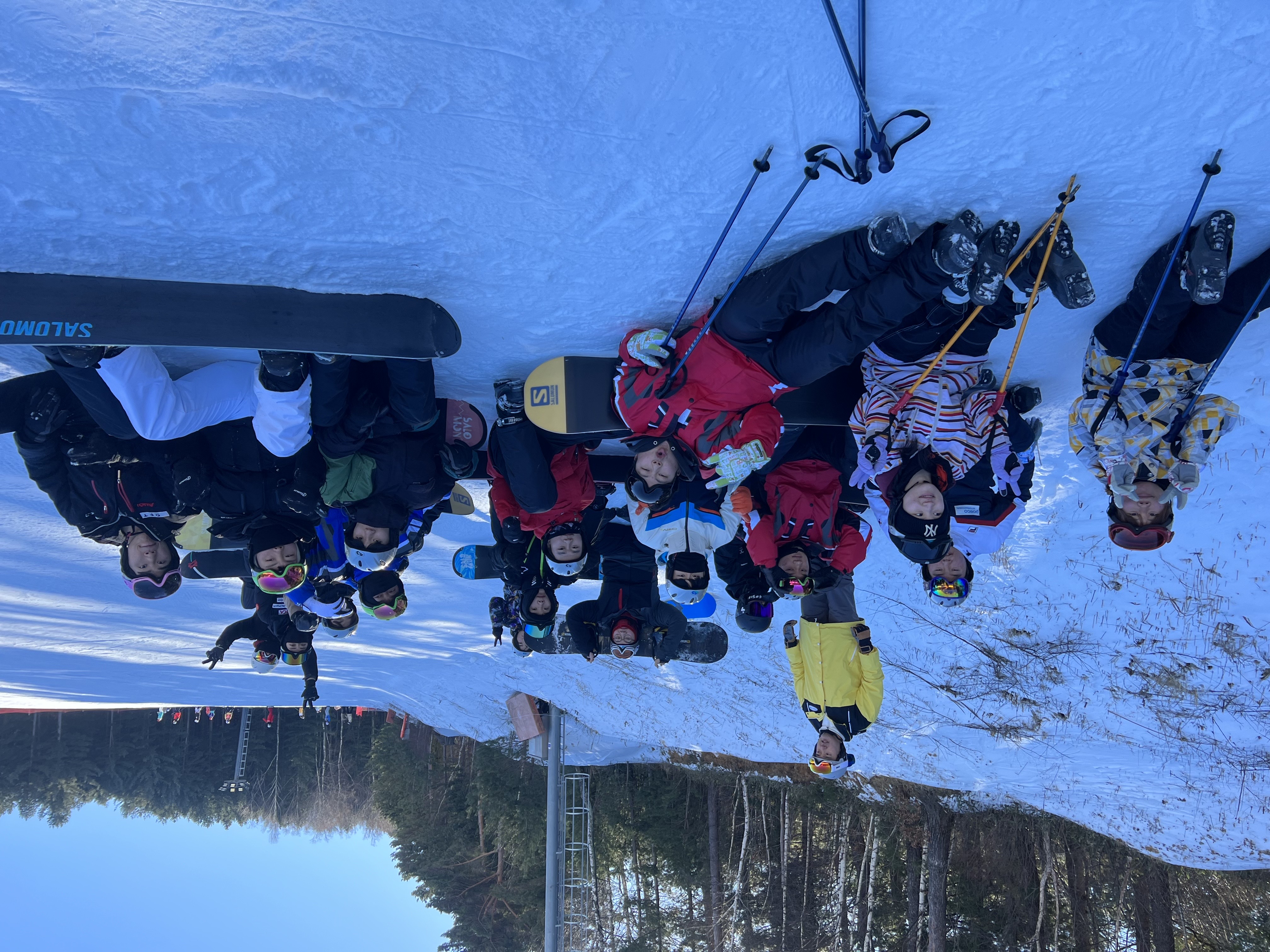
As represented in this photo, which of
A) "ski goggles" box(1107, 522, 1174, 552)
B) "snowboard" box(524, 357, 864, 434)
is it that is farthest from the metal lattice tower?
"ski goggles" box(1107, 522, 1174, 552)

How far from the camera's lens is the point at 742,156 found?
2.59m

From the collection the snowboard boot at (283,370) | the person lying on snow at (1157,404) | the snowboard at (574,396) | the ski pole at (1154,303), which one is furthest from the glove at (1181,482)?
the snowboard boot at (283,370)

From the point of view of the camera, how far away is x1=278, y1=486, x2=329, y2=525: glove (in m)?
3.95

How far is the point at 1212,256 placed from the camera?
8.65 ft

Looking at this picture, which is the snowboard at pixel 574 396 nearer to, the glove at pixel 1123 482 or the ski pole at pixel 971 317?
the ski pole at pixel 971 317

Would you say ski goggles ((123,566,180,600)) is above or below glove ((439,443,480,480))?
below

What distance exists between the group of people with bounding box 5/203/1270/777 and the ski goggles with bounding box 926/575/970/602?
1 centimetres

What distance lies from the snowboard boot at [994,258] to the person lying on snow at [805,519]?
1.32 meters

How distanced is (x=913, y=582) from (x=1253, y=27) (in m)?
3.88

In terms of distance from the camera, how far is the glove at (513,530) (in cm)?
422

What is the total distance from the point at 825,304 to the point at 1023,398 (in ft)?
4.13

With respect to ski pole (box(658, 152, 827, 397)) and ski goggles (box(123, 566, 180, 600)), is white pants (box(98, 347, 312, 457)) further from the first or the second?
ski pole (box(658, 152, 827, 397))

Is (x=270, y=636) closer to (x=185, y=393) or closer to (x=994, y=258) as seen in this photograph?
(x=185, y=393)

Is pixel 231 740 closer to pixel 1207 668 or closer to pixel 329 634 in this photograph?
pixel 329 634
